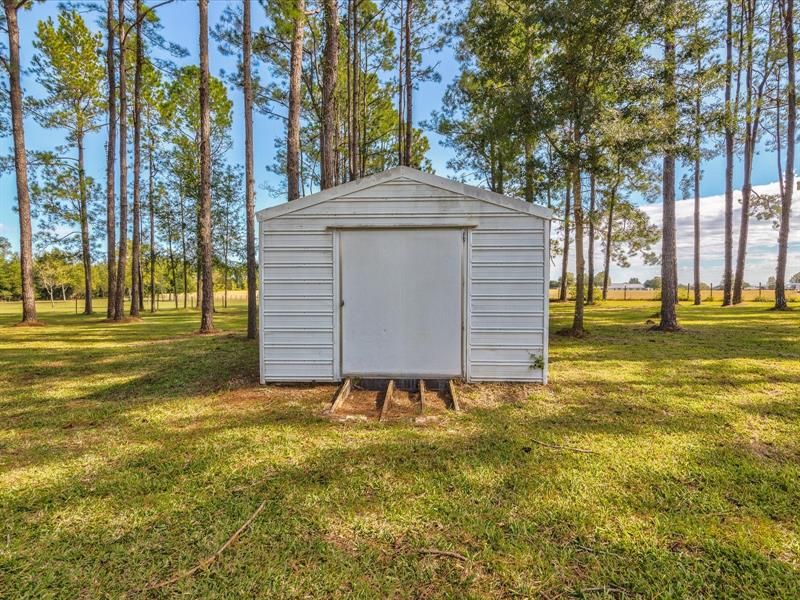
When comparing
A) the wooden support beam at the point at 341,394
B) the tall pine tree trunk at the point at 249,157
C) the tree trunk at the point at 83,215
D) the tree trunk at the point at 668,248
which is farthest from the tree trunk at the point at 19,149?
the tree trunk at the point at 668,248

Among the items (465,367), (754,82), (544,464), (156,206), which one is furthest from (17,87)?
(754,82)

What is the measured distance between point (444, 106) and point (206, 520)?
1492cm

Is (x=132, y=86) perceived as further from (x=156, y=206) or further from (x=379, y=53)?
(x=379, y=53)

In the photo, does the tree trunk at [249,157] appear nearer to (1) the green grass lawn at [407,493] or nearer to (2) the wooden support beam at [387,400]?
(1) the green grass lawn at [407,493]

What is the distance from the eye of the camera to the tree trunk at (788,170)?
12.6 m

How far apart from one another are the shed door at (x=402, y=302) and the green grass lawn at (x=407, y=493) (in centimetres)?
84

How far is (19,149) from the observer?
448 inches

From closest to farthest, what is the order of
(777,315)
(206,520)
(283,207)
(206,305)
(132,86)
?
(206,520) → (283,207) → (206,305) → (777,315) → (132,86)

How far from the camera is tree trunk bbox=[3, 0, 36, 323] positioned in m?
11.1

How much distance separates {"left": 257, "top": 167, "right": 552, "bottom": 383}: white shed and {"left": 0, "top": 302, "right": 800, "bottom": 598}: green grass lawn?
60cm

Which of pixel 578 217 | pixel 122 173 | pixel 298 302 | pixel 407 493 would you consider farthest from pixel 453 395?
pixel 122 173

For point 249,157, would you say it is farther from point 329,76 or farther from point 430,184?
point 430,184

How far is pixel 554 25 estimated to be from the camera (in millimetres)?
7203

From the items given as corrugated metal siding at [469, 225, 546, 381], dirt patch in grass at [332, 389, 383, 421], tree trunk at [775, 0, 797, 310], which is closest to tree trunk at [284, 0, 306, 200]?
corrugated metal siding at [469, 225, 546, 381]
